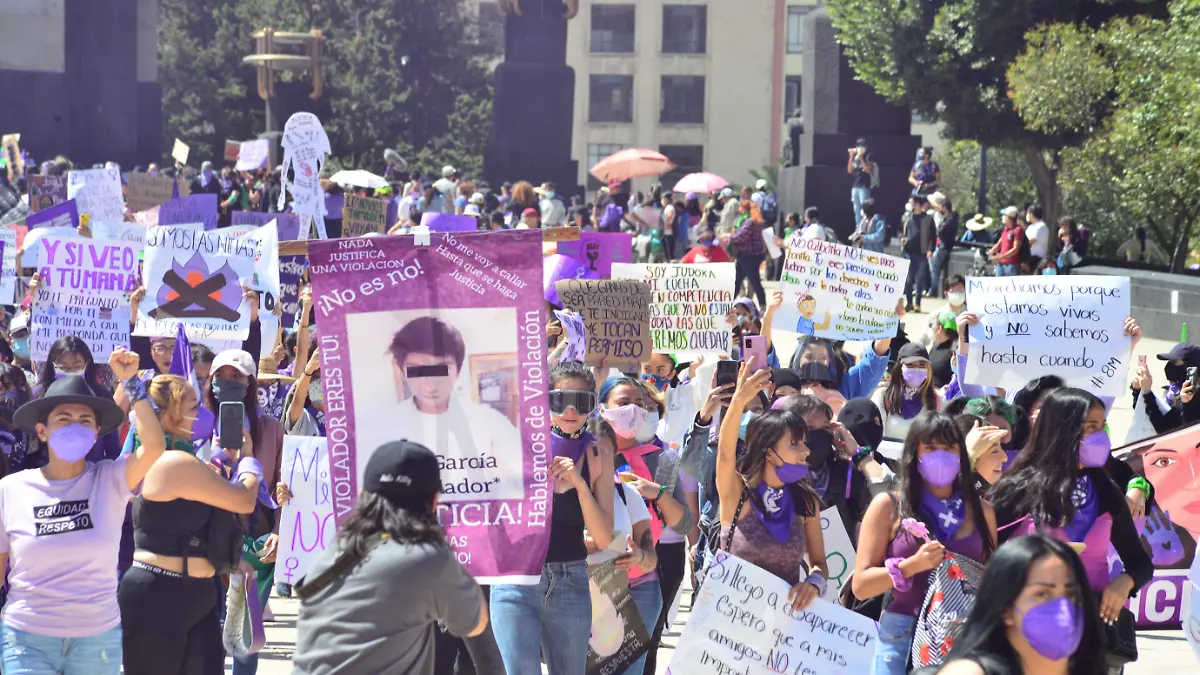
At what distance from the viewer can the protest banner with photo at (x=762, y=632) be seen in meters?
6.07

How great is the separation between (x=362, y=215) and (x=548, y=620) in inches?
415

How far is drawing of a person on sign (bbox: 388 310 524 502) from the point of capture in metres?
5.73

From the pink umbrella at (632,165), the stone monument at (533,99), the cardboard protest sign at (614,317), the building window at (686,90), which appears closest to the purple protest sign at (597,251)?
the cardboard protest sign at (614,317)

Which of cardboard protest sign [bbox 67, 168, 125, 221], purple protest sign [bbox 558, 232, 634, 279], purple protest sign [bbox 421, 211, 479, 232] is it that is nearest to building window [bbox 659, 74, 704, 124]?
cardboard protest sign [bbox 67, 168, 125, 221]

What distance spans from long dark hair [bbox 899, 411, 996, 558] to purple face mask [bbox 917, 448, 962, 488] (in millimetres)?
17

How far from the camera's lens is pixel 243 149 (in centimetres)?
3166

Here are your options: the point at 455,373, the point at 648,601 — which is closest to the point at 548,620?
the point at 648,601

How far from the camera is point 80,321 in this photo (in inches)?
432

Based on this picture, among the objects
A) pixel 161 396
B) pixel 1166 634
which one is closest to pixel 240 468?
pixel 161 396

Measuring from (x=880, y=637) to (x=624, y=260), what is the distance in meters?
7.65

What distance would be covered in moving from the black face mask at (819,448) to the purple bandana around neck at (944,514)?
1316 mm

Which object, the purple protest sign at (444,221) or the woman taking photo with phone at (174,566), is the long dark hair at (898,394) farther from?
the purple protest sign at (444,221)

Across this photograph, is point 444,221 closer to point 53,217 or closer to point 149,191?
point 53,217

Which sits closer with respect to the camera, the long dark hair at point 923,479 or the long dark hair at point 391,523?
the long dark hair at point 391,523
